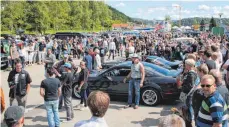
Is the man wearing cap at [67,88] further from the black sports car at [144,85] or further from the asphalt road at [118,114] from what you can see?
the black sports car at [144,85]

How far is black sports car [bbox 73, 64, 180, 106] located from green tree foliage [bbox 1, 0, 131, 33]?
1709 inches

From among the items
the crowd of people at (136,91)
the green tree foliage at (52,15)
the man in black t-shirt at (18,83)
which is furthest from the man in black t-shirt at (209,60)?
the green tree foliage at (52,15)

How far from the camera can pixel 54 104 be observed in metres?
7.16

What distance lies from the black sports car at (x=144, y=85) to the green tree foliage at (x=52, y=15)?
43.4 meters

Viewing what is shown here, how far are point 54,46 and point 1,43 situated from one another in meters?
4.29

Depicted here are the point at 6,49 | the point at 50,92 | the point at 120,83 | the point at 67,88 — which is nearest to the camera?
the point at 50,92

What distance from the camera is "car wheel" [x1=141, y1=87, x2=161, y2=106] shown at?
32.6 ft

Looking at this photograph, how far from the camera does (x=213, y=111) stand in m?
4.23

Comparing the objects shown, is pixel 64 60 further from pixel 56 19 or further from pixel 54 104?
pixel 56 19

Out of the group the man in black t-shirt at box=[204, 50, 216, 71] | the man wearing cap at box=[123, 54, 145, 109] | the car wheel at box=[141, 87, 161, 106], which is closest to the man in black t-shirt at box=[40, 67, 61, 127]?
the man wearing cap at box=[123, 54, 145, 109]

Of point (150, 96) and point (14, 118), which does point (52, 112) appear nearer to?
point (150, 96)

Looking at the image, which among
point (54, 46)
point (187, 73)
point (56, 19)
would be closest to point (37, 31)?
point (56, 19)

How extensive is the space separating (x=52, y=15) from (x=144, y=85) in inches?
2209

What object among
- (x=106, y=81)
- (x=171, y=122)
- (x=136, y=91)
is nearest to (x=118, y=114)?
(x=136, y=91)
